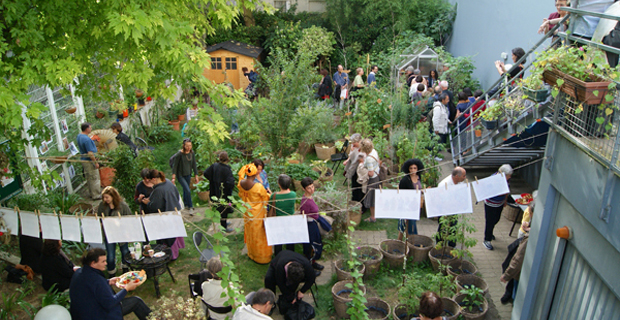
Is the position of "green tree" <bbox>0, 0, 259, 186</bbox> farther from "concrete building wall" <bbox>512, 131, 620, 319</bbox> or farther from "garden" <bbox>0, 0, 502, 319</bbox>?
"concrete building wall" <bbox>512, 131, 620, 319</bbox>

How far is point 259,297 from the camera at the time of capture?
4.93 m

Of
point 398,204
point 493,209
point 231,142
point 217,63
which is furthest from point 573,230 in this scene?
point 217,63

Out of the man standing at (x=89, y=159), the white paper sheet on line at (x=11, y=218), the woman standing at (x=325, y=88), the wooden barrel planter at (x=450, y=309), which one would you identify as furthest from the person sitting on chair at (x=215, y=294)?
the woman standing at (x=325, y=88)

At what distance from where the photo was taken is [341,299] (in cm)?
628

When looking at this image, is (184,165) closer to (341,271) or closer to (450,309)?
(341,271)

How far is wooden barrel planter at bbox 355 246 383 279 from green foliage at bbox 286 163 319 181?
2898 mm

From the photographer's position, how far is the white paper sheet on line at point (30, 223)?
5.81m

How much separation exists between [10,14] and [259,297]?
446 cm

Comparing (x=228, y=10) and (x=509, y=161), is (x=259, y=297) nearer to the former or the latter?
(x=228, y=10)

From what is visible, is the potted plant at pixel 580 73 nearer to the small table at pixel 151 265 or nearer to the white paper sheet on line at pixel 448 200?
the white paper sheet on line at pixel 448 200

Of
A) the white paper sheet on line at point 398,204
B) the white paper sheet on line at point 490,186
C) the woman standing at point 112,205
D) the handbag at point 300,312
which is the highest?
the white paper sheet on line at point 490,186

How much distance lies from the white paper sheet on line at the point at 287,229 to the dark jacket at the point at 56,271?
9.92ft

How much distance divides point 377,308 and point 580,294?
2604 mm

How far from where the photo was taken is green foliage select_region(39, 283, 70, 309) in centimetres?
598
